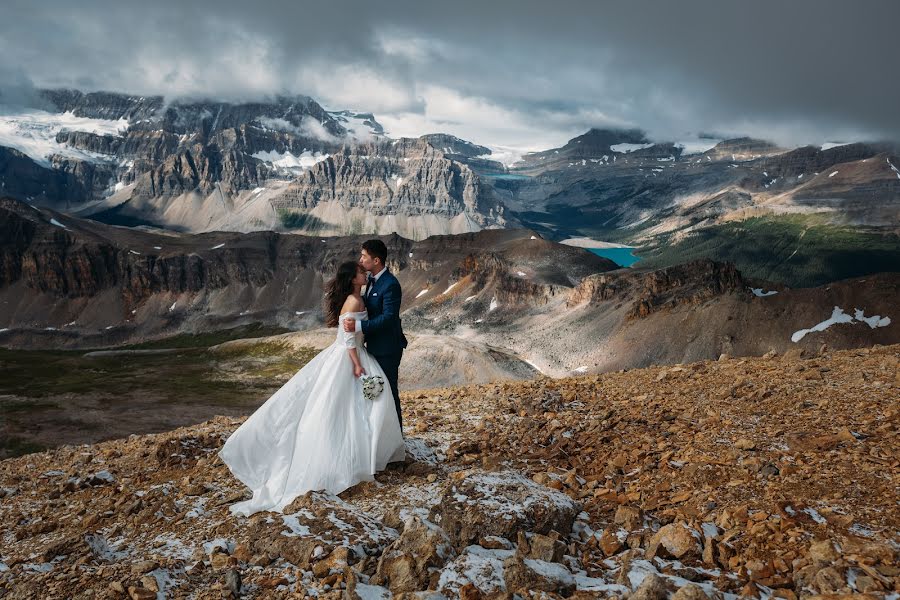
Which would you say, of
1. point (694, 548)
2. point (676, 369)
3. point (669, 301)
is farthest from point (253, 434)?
point (669, 301)

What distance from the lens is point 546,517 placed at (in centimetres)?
827

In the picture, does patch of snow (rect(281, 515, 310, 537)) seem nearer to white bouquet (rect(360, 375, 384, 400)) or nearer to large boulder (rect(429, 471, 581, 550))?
large boulder (rect(429, 471, 581, 550))

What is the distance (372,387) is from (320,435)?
4.19ft

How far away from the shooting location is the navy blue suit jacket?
35.7 feet

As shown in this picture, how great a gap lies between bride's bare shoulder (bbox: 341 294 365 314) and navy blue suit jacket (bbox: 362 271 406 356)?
31 centimetres

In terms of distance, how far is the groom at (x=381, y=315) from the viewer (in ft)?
35.7

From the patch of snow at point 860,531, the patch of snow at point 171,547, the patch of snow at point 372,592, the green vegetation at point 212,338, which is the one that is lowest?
the green vegetation at point 212,338

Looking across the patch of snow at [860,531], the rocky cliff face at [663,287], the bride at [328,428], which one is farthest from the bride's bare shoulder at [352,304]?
the rocky cliff face at [663,287]

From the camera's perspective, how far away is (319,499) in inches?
359

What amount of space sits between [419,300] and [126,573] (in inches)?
7160

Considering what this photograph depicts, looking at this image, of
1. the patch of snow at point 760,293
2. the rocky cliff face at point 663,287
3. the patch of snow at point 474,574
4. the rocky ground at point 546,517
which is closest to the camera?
the patch of snow at point 474,574

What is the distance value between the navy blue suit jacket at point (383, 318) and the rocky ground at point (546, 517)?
2.46 metres

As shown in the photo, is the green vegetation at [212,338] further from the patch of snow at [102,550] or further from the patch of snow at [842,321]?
the patch of snow at [102,550]

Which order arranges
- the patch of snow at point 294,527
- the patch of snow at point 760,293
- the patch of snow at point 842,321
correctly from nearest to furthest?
the patch of snow at point 294,527
the patch of snow at point 842,321
the patch of snow at point 760,293
